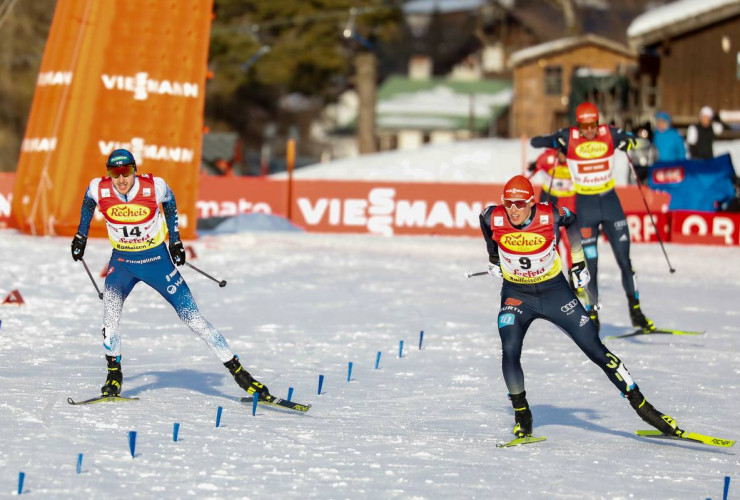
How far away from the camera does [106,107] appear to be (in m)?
20.8

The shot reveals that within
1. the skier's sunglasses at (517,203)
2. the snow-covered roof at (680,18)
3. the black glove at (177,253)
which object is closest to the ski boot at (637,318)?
the skier's sunglasses at (517,203)

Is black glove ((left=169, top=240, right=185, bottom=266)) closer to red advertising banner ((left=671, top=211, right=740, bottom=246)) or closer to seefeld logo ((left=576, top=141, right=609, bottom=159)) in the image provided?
seefeld logo ((left=576, top=141, right=609, bottom=159))

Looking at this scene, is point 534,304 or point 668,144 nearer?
point 534,304

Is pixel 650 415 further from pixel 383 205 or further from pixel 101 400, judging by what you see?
pixel 383 205

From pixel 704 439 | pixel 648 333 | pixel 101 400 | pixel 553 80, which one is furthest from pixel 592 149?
pixel 553 80

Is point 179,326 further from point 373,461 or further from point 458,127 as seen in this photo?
point 458,127

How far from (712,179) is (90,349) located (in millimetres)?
14555

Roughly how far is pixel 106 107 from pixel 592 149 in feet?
33.8

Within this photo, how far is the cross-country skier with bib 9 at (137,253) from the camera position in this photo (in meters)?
8.97

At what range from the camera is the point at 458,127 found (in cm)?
6569

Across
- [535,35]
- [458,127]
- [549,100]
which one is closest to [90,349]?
[549,100]

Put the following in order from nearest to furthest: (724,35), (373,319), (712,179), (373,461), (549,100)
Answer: (373,461) → (373,319) → (712,179) → (724,35) → (549,100)

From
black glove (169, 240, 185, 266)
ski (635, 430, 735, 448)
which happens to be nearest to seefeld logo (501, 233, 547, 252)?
ski (635, 430, 735, 448)

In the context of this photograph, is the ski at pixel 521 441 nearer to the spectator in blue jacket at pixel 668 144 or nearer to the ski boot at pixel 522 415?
the ski boot at pixel 522 415
